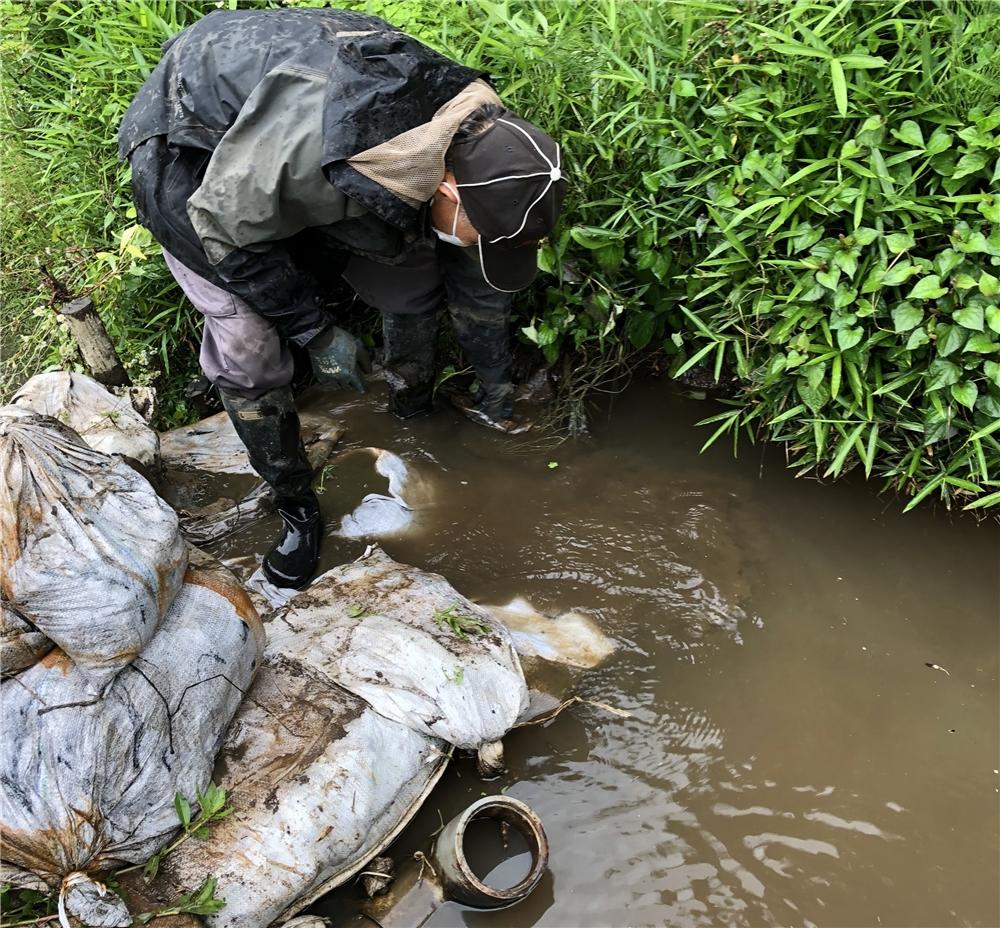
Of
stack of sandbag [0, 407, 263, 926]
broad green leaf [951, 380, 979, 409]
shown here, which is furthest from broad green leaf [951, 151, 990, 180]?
stack of sandbag [0, 407, 263, 926]

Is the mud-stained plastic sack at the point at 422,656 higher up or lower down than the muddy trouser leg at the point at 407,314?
lower down

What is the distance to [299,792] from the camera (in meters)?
1.97

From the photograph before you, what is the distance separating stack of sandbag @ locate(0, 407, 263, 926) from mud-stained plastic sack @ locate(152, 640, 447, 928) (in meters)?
0.11

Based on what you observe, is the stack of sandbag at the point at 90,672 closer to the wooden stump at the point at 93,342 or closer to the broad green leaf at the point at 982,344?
the wooden stump at the point at 93,342

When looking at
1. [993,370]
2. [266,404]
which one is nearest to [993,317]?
[993,370]

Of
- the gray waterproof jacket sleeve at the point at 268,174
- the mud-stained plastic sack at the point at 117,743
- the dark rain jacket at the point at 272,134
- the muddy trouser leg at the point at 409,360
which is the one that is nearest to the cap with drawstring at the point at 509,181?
the dark rain jacket at the point at 272,134

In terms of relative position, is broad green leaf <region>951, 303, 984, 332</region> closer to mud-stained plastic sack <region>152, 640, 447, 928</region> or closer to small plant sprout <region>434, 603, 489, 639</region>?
small plant sprout <region>434, 603, 489, 639</region>

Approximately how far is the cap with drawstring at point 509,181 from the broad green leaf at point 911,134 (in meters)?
1.01

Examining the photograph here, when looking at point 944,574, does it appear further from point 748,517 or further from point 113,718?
point 113,718

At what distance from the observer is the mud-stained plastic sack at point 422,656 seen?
7.15 ft

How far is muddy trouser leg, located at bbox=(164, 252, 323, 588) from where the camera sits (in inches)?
99.7

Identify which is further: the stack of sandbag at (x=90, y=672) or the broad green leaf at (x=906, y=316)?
the broad green leaf at (x=906, y=316)

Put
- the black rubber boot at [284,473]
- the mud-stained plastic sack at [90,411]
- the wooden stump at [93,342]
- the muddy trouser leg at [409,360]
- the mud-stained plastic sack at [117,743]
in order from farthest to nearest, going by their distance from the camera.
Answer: the muddy trouser leg at [409,360] → the wooden stump at [93,342] → the mud-stained plastic sack at [90,411] → the black rubber boot at [284,473] → the mud-stained plastic sack at [117,743]

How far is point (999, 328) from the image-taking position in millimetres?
2182
